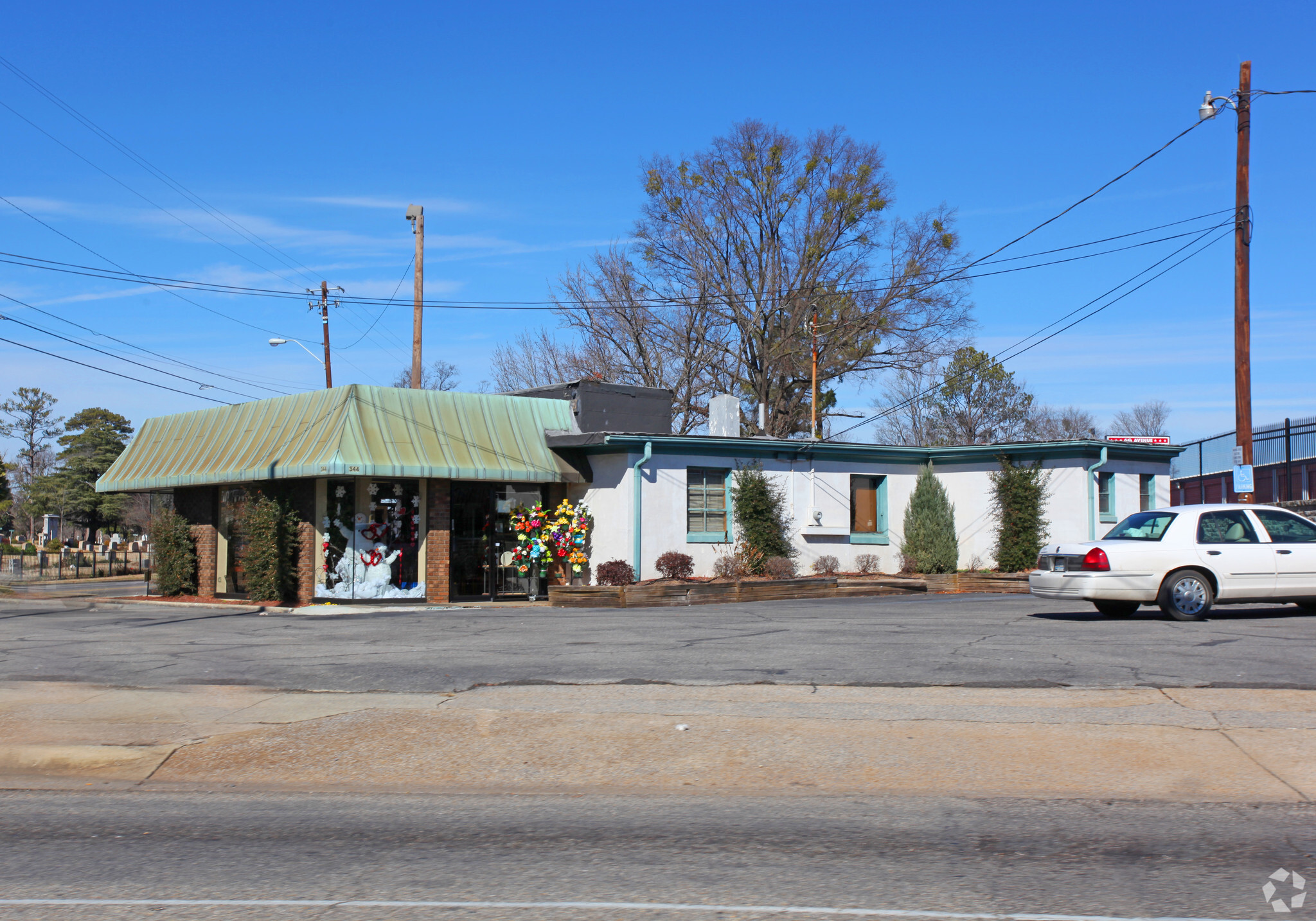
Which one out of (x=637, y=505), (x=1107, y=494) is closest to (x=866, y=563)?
(x=1107, y=494)

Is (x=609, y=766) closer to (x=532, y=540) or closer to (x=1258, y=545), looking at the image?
(x=1258, y=545)

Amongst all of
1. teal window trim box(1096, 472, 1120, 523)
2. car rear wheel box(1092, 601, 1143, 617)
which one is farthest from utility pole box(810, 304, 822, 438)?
car rear wheel box(1092, 601, 1143, 617)

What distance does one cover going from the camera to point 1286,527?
47.3 ft

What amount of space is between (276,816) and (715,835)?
8.84 ft

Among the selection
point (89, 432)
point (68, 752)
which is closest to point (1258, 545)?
point (68, 752)

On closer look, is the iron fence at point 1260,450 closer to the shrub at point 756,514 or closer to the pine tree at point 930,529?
the pine tree at point 930,529

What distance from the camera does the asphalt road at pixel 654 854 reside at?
478cm

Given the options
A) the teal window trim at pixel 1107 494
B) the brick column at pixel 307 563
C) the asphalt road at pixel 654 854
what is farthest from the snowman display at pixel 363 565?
the teal window trim at pixel 1107 494

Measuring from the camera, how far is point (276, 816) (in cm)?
654

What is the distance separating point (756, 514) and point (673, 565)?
2387 millimetres

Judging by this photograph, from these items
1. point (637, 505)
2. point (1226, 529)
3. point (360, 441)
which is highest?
point (360, 441)

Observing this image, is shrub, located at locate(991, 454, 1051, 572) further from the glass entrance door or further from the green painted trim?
the glass entrance door

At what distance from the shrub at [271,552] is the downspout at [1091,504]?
685 inches

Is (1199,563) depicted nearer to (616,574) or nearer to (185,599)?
(616,574)
